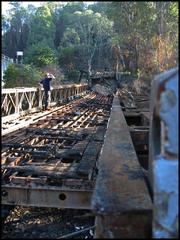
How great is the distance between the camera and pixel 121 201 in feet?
8.79

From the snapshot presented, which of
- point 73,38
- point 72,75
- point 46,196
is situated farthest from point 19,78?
point 73,38

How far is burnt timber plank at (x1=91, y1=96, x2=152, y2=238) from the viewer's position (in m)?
2.46

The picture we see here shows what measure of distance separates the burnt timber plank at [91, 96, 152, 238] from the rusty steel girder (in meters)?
0.29

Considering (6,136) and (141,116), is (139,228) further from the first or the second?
(141,116)

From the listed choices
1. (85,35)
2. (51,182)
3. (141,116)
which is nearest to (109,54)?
(85,35)

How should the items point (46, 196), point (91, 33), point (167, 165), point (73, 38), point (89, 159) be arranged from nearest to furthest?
point (167, 165)
point (46, 196)
point (89, 159)
point (91, 33)
point (73, 38)

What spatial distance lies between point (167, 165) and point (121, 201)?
0.65 meters

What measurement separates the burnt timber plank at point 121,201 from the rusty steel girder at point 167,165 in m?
0.29

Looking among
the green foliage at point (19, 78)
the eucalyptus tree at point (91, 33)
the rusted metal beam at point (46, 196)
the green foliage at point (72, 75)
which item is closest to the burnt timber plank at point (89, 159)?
the rusted metal beam at point (46, 196)

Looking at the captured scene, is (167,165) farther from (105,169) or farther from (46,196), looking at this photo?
(46,196)

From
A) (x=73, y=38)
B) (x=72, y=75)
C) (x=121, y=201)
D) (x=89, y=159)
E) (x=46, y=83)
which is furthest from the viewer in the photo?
(x=73, y=38)

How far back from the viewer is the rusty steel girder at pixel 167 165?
81.6 inches

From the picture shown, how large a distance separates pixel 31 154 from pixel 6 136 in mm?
2096

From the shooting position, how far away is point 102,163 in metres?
3.82
